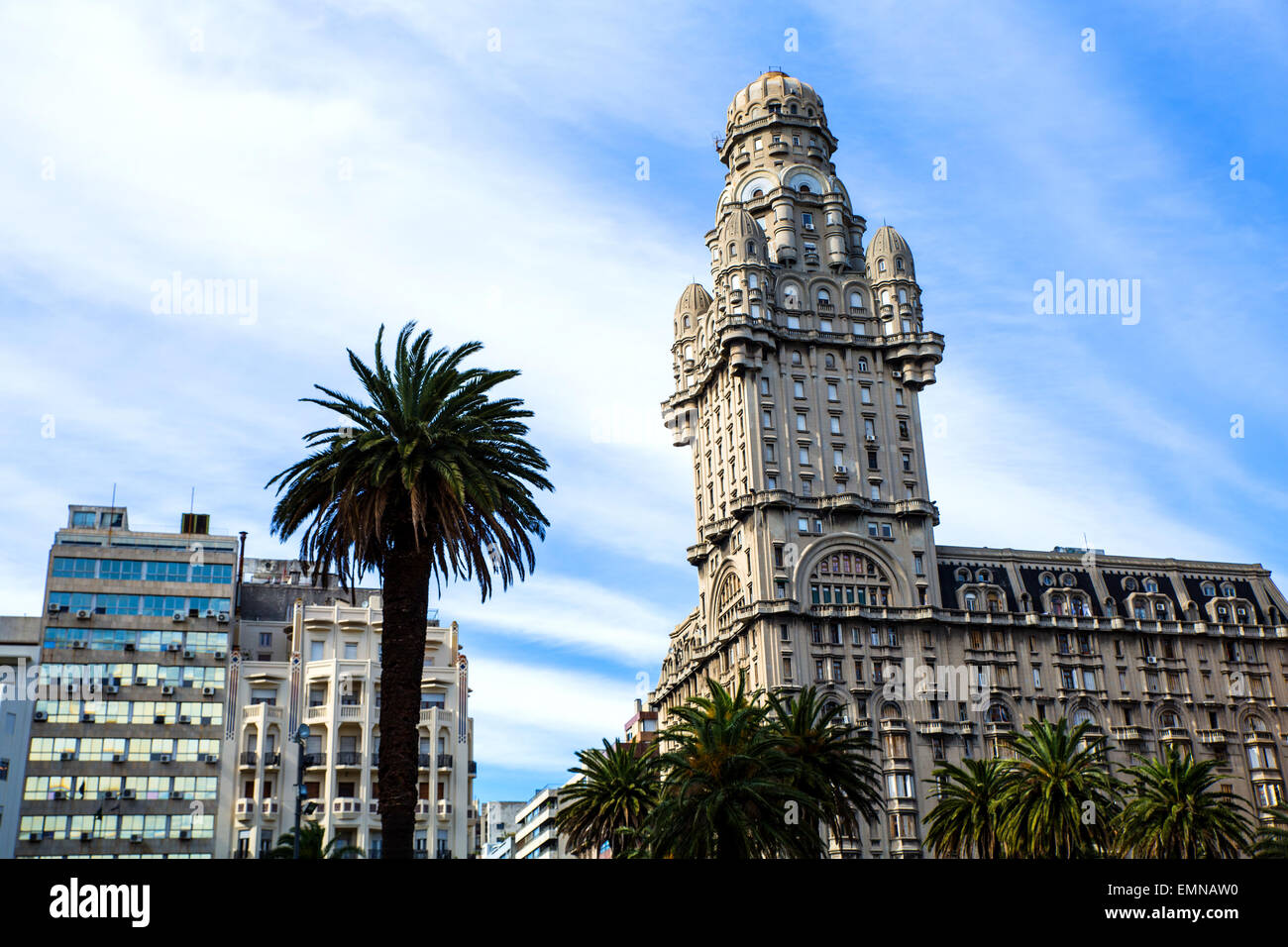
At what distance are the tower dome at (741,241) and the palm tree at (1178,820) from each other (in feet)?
209

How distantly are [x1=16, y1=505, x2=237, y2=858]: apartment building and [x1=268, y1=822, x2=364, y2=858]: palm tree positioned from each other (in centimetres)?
877

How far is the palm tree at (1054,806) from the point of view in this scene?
6425 centimetres

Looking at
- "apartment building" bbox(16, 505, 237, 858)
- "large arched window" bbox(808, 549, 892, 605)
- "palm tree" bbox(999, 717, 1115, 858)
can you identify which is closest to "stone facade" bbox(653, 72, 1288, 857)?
"large arched window" bbox(808, 549, 892, 605)

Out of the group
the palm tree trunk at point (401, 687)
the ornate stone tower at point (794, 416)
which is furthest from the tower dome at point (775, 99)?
the palm tree trunk at point (401, 687)

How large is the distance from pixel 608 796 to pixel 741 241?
203 feet

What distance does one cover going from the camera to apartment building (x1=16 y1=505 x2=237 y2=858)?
8138cm

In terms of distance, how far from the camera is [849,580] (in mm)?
109375

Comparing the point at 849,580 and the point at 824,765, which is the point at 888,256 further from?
the point at 824,765

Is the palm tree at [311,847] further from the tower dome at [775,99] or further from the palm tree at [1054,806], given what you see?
the tower dome at [775,99]

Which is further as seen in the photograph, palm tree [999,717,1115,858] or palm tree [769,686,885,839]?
palm tree [999,717,1115,858]

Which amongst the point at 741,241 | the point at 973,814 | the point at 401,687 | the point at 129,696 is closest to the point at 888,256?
the point at 741,241

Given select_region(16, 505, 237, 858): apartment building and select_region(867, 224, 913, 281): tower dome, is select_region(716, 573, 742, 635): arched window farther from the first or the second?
select_region(16, 505, 237, 858): apartment building

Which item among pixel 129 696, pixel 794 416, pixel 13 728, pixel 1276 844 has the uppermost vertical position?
pixel 794 416
